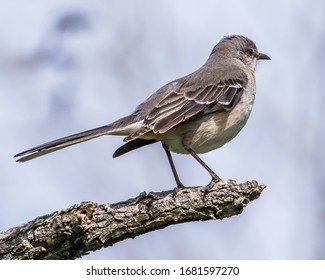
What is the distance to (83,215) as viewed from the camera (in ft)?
15.9

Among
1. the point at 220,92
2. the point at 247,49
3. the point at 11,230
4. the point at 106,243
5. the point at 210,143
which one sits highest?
the point at 247,49

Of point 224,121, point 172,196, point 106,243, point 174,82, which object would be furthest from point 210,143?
point 106,243

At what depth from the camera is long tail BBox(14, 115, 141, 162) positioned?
5.73 metres

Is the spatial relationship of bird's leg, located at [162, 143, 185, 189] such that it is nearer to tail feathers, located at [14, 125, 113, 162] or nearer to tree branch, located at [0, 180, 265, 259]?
tail feathers, located at [14, 125, 113, 162]

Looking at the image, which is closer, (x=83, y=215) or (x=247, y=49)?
(x=83, y=215)

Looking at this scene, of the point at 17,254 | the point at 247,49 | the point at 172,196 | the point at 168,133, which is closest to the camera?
the point at 17,254

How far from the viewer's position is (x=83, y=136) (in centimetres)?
607

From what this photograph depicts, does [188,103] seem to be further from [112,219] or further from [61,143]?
[112,219]

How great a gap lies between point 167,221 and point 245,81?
3021 millimetres

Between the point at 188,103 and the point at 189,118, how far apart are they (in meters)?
0.27

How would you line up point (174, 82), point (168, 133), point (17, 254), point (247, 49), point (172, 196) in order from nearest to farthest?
point (17, 254) < point (172, 196) < point (168, 133) < point (174, 82) < point (247, 49)

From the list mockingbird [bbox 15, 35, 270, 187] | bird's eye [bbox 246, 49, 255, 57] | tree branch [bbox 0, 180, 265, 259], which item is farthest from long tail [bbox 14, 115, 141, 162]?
bird's eye [bbox 246, 49, 255, 57]

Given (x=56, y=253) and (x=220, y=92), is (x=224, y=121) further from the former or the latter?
(x=56, y=253)

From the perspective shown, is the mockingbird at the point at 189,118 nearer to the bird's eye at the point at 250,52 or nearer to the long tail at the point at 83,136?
the long tail at the point at 83,136
